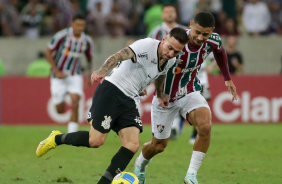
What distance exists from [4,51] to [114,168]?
43.8 feet

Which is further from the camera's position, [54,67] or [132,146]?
[54,67]

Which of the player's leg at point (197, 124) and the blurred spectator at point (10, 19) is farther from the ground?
the blurred spectator at point (10, 19)

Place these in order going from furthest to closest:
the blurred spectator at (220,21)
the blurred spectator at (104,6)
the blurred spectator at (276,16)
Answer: the blurred spectator at (276,16) → the blurred spectator at (104,6) → the blurred spectator at (220,21)

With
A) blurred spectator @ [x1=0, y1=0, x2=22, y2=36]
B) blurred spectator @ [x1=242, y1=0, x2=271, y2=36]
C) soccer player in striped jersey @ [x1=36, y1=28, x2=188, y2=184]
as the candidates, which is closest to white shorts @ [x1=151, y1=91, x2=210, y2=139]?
soccer player in striped jersey @ [x1=36, y1=28, x2=188, y2=184]

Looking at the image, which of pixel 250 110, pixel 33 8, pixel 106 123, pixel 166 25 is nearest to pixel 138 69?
pixel 106 123

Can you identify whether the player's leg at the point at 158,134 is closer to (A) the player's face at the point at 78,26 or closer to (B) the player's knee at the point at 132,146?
(B) the player's knee at the point at 132,146

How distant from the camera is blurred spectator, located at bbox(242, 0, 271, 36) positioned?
2023 cm

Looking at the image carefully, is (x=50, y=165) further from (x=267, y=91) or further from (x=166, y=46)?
(x=267, y=91)

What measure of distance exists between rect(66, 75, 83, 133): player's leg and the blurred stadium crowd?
6.22 m

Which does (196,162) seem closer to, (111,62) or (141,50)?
(141,50)

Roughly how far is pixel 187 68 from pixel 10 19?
12.5 m

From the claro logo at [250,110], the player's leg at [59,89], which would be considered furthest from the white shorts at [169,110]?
the claro logo at [250,110]

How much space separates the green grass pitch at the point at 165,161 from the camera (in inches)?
343

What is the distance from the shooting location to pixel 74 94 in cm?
1323
